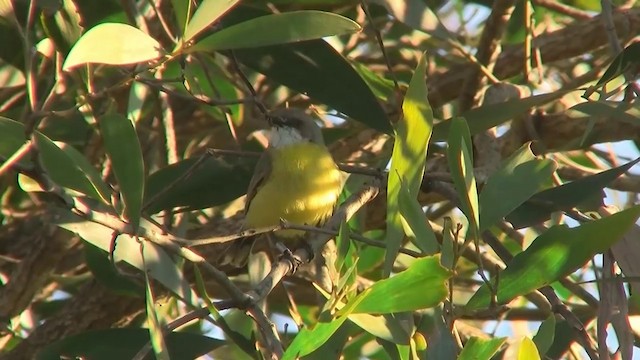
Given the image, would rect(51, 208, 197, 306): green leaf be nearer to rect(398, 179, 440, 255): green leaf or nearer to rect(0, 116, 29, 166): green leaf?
rect(0, 116, 29, 166): green leaf

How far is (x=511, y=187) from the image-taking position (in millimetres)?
1768

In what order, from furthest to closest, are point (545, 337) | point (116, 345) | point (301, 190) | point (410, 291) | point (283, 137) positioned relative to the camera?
point (283, 137)
point (301, 190)
point (116, 345)
point (545, 337)
point (410, 291)

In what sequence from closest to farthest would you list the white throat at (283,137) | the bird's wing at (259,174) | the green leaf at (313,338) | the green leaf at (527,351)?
1. the green leaf at (527,351)
2. the green leaf at (313,338)
3. the bird's wing at (259,174)
4. the white throat at (283,137)

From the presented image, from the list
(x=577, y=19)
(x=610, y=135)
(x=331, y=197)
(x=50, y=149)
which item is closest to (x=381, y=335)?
(x=50, y=149)

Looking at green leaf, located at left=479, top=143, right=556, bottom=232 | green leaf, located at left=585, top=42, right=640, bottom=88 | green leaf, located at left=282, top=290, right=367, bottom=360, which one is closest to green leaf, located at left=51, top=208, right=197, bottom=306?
green leaf, located at left=282, top=290, right=367, bottom=360

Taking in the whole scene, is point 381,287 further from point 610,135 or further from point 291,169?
point 291,169

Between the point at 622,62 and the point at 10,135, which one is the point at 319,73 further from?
the point at 10,135

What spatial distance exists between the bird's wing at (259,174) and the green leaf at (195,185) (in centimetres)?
14

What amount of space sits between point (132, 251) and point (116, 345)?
374 mm

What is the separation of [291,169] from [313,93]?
896 mm

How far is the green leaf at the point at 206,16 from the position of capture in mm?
1752

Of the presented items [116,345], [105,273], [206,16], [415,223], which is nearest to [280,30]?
[206,16]

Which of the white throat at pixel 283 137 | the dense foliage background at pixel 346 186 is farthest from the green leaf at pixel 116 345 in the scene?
the white throat at pixel 283 137

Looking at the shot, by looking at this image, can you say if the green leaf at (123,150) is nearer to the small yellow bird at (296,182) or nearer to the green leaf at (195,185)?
the green leaf at (195,185)
